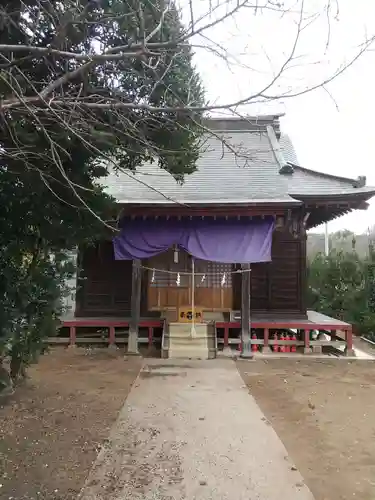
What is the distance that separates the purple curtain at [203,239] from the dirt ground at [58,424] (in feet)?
7.98

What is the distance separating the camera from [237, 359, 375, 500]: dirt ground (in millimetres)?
3664

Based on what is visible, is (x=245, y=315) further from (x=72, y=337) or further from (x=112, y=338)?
(x=72, y=337)

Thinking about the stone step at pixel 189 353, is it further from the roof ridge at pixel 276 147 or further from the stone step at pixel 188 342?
the roof ridge at pixel 276 147

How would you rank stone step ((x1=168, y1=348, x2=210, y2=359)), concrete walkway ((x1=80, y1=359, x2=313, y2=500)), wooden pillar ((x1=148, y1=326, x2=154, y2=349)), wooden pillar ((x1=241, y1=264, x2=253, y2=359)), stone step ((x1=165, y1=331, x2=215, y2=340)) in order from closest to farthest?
concrete walkway ((x1=80, y1=359, x2=313, y2=500))
stone step ((x1=168, y1=348, x2=210, y2=359))
wooden pillar ((x1=241, y1=264, x2=253, y2=359))
stone step ((x1=165, y1=331, x2=215, y2=340))
wooden pillar ((x1=148, y1=326, x2=154, y2=349))

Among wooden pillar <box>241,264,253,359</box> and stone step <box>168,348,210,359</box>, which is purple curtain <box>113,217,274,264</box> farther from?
stone step <box>168,348,210,359</box>

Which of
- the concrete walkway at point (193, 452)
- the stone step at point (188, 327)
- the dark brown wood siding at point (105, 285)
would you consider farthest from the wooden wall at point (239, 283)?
the concrete walkway at point (193, 452)

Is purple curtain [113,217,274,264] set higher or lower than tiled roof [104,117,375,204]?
lower

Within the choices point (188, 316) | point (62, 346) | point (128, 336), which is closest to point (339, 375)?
point (188, 316)

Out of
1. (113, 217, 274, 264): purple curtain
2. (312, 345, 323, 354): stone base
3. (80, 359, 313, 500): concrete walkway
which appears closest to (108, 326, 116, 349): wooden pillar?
(113, 217, 274, 264): purple curtain

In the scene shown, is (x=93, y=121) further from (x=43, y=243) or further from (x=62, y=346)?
(x=62, y=346)

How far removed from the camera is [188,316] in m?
9.96

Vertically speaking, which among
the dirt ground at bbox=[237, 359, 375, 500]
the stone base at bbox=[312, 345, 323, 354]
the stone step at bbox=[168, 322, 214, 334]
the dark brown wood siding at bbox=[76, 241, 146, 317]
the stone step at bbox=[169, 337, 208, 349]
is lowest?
the dirt ground at bbox=[237, 359, 375, 500]

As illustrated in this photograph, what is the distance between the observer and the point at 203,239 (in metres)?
8.88

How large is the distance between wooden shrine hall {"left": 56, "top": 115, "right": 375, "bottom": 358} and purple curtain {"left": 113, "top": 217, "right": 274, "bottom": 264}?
21 millimetres
